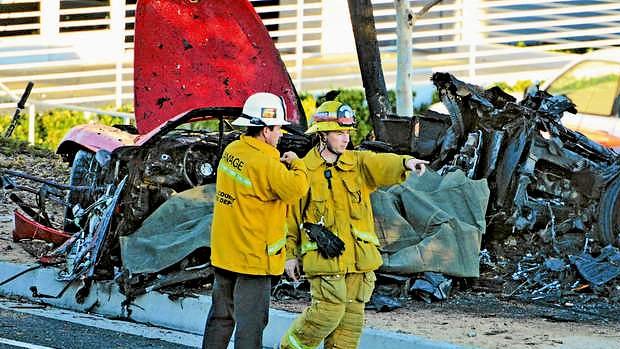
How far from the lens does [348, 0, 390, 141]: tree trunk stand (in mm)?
12633

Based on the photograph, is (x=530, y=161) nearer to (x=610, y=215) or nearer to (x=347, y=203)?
(x=610, y=215)

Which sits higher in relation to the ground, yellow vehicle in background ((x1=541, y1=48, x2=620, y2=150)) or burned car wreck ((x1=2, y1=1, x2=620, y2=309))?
yellow vehicle in background ((x1=541, y1=48, x2=620, y2=150))

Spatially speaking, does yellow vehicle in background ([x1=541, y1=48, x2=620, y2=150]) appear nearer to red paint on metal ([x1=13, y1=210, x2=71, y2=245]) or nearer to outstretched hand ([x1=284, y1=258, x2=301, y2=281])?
red paint on metal ([x1=13, y1=210, x2=71, y2=245])

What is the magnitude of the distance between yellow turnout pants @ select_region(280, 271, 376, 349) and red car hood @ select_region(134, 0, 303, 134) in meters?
4.34

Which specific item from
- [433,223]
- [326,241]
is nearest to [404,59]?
[433,223]

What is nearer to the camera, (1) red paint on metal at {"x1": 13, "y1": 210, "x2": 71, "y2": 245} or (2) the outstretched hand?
(2) the outstretched hand

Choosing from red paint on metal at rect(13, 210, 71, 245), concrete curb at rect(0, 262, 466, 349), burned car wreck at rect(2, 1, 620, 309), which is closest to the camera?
concrete curb at rect(0, 262, 466, 349)

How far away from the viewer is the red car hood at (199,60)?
37.3ft

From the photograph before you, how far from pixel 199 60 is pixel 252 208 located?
480 cm

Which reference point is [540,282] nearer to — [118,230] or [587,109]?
[118,230]

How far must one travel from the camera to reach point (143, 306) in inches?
370

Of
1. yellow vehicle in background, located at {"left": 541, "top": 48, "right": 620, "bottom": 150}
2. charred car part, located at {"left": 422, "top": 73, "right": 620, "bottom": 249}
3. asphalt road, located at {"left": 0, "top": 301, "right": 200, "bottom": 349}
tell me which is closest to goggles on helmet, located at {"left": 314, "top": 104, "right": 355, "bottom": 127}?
asphalt road, located at {"left": 0, "top": 301, "right": 200, "bottom": 349}

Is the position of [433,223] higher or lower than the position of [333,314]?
higher

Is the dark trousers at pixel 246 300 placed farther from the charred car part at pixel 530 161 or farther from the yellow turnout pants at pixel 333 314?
the charred car part at pixel 530 161
